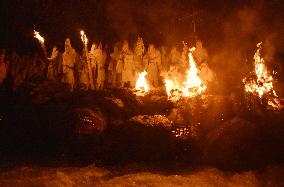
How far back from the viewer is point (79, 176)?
11438 mm

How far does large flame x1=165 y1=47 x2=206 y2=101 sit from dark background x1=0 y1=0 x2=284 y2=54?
2.87m

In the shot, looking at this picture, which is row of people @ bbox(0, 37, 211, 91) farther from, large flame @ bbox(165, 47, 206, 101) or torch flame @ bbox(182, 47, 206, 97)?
large flame @ bbox(165, 47, 206, 101)

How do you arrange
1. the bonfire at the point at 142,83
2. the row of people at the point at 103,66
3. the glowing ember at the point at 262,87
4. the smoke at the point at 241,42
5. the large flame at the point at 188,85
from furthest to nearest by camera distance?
1. the smoke at the point at 241,42
2. the row of people at the point at 103,66
3. the bonfire at the point at 142,83
4. the large flame at the point at 188,85
5. the glowing ember at the point at 262,87

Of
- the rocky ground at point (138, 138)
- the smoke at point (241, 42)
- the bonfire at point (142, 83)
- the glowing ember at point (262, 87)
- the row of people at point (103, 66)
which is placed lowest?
the rocky ground at point (138, 138)

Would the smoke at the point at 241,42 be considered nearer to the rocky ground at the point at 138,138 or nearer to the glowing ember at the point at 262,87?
the glowing ember at the point at 262,87

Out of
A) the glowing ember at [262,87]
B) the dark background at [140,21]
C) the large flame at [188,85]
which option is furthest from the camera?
the dark background at [140,21]

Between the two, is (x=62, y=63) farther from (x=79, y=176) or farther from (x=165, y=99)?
(x=79, y=176)

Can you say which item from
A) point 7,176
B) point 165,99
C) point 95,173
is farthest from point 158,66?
point 7,176

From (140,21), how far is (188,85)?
19.6 ft

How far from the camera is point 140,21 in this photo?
64.3ft

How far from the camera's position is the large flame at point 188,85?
48.4ft

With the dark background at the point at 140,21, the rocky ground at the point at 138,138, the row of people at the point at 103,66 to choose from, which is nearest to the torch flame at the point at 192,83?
the row of people at the point at 103,66

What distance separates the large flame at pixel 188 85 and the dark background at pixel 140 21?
9.42 feet

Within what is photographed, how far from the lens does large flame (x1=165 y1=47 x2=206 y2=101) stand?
14.7 metres
